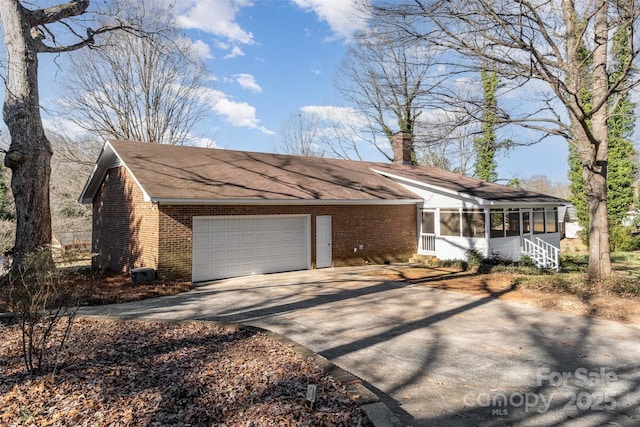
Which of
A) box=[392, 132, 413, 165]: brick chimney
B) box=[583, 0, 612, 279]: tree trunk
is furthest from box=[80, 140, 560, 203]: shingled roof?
box=[583, 0, 612, 279]: tree trunk

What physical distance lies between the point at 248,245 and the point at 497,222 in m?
10.0

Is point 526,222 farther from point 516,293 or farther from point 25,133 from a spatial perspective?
point 25,133

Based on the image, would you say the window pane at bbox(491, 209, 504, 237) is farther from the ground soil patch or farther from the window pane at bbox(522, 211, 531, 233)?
the ground soil patch

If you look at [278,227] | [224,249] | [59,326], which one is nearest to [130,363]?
[59,326]

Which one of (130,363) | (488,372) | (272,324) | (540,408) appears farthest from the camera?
(272,324)

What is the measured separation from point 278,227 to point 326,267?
2.45 m

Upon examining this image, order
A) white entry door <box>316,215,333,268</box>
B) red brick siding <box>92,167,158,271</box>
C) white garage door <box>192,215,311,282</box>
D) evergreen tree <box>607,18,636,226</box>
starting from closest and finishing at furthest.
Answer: red brick siding <box>92,167,158,271</box> → white garage door <box>192,215,311,282</box> → white entry door <box>316,215,333,268</box> → evergreen tree <box>607,18,636,226</box>

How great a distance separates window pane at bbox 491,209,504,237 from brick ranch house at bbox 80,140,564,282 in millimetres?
41

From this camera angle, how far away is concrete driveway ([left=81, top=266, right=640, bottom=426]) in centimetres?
380

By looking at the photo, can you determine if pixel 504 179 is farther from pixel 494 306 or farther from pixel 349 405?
pixel 349 405

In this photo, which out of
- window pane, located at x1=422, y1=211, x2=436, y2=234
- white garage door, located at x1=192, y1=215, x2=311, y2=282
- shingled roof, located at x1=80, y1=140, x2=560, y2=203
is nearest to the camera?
shingled roof, located at x1=80, y1=140, x2=560, y2=203

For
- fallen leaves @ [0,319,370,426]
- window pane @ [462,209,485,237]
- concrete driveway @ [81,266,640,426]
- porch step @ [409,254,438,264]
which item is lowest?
concrete driveway @ [81,266,640,426]

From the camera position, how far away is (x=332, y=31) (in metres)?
12.4

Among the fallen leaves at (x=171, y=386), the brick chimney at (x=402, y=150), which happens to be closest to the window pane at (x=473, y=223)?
Result: the brick chimney at (x=402, y=150)
